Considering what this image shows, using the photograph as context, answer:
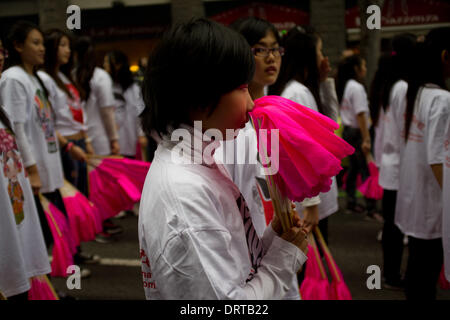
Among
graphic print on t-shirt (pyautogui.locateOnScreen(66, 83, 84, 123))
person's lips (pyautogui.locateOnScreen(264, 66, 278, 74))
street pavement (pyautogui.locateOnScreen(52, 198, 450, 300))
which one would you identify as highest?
person's lips (pyautogui.locateOnScreen(264, 66, 278, 74))

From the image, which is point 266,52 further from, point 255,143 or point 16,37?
point 16,37

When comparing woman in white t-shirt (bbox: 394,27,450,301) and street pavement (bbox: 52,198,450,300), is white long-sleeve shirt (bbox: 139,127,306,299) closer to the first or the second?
woman in white t-shirt (bbox: 394,27,450,301)

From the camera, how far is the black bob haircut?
1078mm

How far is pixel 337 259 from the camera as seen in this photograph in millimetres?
4406

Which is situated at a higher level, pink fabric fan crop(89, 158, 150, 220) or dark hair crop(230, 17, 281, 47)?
dark hair crop(230, 17, 281, 47)

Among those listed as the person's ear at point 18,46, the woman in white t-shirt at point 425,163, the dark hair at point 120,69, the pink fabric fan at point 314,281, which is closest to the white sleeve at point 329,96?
the woman in white t-shirt at point 425,163

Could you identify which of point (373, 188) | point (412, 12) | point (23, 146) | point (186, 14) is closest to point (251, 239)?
point (23, 146)

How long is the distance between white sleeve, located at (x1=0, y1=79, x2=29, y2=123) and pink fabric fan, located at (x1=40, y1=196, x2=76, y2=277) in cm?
60

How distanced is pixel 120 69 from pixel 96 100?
1.02 metres

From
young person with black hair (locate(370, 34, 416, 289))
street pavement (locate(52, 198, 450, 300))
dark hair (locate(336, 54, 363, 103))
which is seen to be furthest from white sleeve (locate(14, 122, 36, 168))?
dark hair (locate(336, 54, 363, 103))

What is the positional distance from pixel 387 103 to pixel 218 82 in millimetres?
3161

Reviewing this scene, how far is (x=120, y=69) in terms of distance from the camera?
19.6 ft

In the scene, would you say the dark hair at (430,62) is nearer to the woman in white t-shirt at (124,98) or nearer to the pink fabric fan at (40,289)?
the pink fabric fan at (40,289)

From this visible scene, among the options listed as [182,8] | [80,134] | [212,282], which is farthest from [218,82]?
[182,8]
